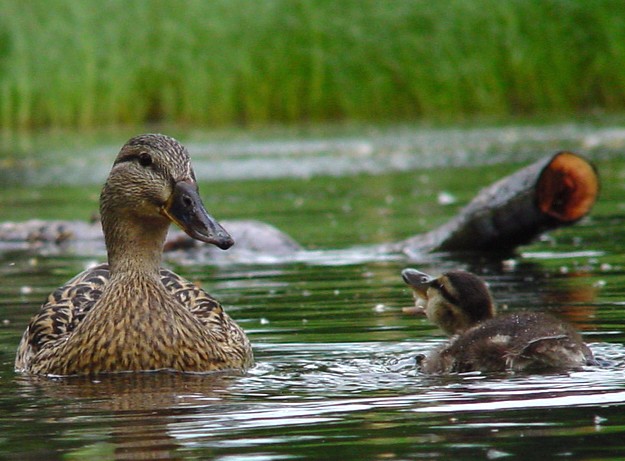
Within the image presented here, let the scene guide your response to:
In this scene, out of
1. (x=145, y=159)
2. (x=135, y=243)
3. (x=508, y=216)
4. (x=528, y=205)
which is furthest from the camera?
(x=508, y=216)

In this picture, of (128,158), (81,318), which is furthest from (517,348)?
(81,318)

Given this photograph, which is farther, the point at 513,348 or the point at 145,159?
the point at 145,159

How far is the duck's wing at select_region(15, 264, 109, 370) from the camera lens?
754cm

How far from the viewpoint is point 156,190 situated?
723cm

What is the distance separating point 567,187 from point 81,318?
459 cm

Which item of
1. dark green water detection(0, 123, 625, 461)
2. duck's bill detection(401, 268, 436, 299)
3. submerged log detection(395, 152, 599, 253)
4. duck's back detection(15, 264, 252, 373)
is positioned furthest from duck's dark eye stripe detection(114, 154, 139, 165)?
submerged log detection(395, 152, 599, 253)

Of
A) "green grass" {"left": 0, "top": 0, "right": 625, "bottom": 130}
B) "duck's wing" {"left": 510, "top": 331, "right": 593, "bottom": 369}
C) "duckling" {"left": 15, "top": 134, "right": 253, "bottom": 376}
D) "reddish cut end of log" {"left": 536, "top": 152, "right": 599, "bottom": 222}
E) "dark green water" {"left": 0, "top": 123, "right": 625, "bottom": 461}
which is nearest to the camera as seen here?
"dark green water" {"left": 0, "top": 123, "right": 625, "bottom": 461}

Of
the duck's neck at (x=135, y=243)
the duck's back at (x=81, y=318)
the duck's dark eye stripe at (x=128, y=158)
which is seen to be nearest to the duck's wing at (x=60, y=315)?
the duck's back at (x=81, y=318)

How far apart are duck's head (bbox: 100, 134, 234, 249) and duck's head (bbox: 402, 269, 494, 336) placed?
4.29ft

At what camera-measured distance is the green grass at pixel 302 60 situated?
2389cm

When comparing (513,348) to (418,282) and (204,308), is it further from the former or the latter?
(204,308)

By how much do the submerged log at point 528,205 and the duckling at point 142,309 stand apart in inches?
158

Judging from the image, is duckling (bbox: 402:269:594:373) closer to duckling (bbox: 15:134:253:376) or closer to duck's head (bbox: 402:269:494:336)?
duck's head (bbox: 402:269:494:336)

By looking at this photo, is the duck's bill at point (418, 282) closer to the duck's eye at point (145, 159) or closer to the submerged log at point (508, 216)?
the duck's eye at point (145, 159)
